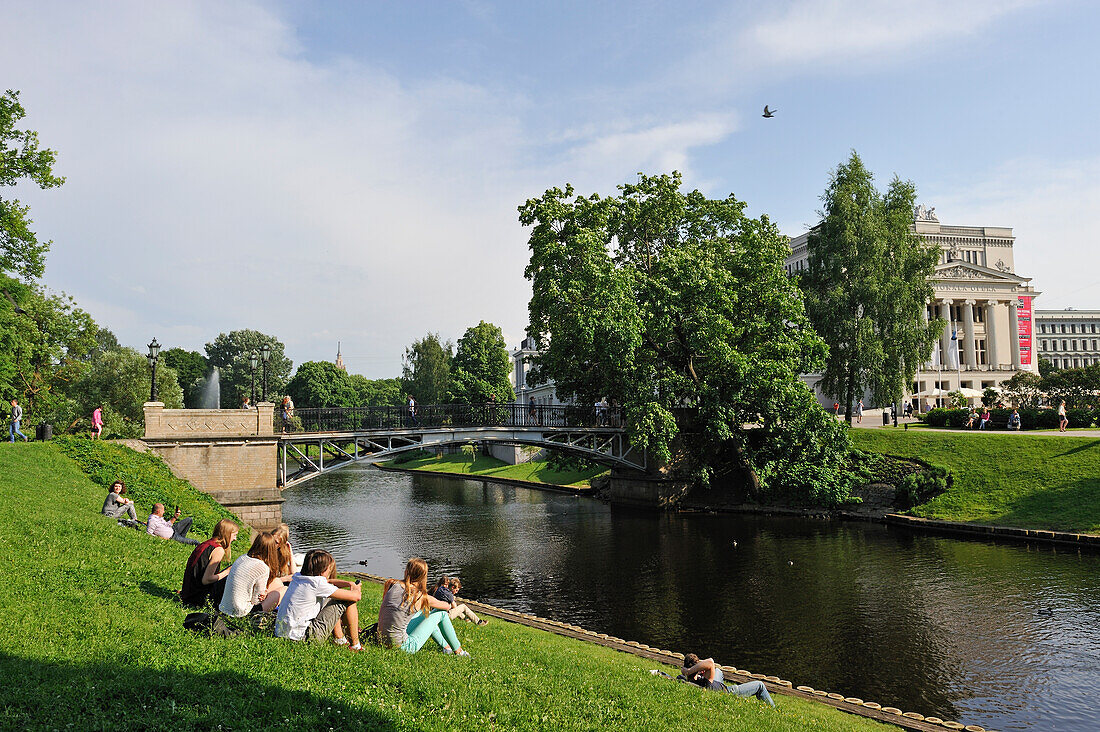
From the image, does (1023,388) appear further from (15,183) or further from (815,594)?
(15,183)

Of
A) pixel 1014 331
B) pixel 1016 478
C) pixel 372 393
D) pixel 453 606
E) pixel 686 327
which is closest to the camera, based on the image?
pixel 453 606

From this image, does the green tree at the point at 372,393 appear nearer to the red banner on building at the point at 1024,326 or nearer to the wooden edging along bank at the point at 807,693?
the red banner on building at the point at 1024,326

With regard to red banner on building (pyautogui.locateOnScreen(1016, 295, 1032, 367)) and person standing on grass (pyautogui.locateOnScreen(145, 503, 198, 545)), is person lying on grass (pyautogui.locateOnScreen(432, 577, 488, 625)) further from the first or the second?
red banner on building (pyautogui.locateOnScreen(1016, 295, 1032, 367))

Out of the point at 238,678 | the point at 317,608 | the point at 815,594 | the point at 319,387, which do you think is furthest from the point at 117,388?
the point at 319,387

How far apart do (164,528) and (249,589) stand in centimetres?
782

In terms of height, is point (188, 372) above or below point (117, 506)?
above

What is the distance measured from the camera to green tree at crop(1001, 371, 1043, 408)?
53.2 m

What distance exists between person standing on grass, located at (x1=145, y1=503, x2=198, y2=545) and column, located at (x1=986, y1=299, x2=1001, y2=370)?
8425 centimetres

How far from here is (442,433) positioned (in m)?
39.7

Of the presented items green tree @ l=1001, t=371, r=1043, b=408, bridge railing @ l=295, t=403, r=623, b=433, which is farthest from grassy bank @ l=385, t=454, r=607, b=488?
green tree @ l=1001, t=371, r=1043, b=408

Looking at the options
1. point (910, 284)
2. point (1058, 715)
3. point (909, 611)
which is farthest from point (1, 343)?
point (910, 284)

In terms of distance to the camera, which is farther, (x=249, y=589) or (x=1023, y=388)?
(x=1023, y=388)

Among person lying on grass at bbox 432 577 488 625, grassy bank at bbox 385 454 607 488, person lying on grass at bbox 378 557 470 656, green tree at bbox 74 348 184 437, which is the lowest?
grassy bank at bbox 385 454 607 488

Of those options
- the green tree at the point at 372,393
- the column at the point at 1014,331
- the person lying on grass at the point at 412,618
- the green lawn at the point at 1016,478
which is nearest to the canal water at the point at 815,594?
the person lying on grass at the point at 412,618
